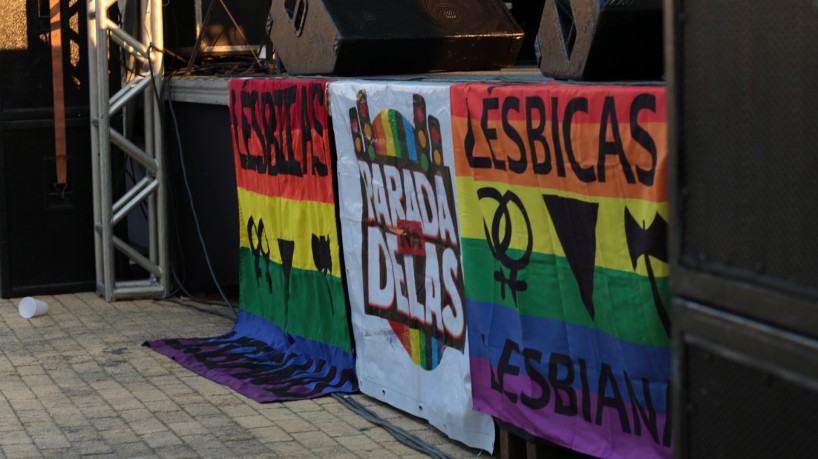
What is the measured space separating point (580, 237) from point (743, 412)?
68.9 inches

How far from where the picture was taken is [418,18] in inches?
283

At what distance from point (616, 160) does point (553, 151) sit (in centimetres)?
37

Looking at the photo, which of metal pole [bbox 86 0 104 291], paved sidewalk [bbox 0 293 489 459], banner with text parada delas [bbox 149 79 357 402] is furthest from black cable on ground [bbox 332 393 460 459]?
metal pole [bbox 86 0 104 291]

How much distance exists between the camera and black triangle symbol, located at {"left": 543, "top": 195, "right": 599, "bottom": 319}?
429 centimetres

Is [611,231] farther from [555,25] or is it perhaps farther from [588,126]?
[555,25]

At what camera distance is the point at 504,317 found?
482 centimetres

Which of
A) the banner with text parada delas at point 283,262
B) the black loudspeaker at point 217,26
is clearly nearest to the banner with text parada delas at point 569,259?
the banner with text parada delas at point 283,262

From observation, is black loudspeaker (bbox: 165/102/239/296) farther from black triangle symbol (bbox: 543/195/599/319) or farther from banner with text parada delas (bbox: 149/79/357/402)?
black triangle symbol (bbox: 543/195/599/319)

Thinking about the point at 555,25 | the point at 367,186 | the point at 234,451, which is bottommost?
the point at 234,451

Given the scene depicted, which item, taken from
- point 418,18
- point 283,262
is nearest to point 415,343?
point 283,262

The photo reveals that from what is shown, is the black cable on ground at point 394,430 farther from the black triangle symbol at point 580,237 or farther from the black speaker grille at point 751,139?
the black speaker grille at point 751,139

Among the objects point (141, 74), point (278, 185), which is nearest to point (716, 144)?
point (278, 185)

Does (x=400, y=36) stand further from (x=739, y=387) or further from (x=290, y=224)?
(x=739, y=387)

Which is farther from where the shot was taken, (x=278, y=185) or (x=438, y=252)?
(x=278, y=185)
